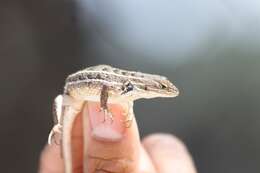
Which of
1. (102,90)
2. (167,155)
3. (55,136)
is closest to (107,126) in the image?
(102,90)

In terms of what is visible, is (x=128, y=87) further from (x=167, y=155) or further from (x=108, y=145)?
(x=167, y=155)

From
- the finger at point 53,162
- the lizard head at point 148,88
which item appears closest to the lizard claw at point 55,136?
the finger at point 53,162

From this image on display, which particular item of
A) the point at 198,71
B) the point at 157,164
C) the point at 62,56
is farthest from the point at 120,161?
the point at 198,71

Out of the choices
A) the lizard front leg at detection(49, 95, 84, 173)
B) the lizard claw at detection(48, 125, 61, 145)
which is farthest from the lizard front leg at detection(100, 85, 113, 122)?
the lizard claw at detection(48, 125, 61, 145)

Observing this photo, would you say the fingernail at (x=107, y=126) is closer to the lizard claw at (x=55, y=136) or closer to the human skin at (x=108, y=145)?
the human skin at (x=108, y=145)

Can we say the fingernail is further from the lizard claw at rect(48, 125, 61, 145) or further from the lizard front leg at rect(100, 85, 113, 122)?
the lizard claw at rect(48, 125, 61, 145)

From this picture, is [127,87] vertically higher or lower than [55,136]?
higher

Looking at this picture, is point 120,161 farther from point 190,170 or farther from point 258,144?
point 258,144
